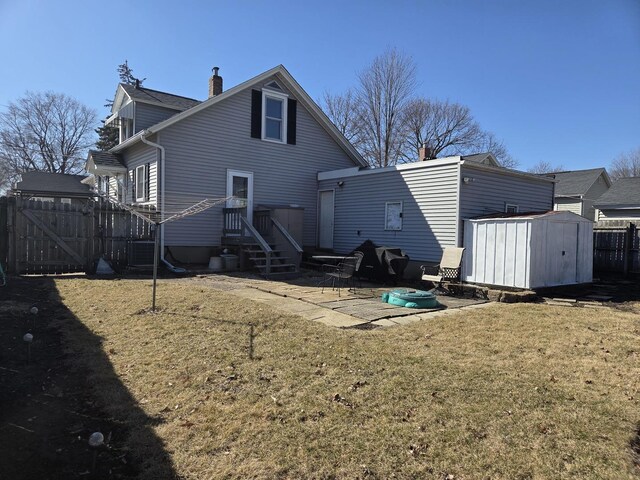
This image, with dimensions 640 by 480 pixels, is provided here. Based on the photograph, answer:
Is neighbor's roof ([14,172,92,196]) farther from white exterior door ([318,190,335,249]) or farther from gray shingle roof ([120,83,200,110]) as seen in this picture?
white exterior door ([318,190,335,249])

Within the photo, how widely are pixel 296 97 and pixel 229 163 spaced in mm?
4091

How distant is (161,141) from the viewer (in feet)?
46.1

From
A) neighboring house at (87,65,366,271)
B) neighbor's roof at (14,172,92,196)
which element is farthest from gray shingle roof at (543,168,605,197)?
neighbor's roof at (14,172,92,196)

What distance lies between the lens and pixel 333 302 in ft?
27.5

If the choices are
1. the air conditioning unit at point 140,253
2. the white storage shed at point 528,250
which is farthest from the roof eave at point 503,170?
the air conditioning unit at point 140,253

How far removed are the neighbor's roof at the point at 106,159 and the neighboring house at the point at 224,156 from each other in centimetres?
4

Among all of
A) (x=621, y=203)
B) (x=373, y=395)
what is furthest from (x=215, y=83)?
(x=621, y=203)

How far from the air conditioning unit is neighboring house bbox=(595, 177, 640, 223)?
24.9m

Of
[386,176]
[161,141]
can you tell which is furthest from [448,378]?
[161,141]

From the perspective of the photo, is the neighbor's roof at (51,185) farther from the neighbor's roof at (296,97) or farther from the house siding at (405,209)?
the house siding at (405,209)

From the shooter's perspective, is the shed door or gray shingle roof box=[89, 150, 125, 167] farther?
gray shingle roof box=[89, 150, 125, 167]

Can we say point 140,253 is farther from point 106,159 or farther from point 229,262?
point 106,159

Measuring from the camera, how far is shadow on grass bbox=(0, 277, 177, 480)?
306cm

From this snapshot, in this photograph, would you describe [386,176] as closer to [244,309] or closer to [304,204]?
[304,204]
